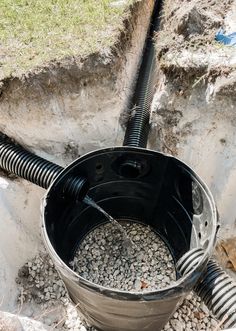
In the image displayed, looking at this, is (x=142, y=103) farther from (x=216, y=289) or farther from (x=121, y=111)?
(x=216, y=289)

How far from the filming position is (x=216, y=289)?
61.4 inches

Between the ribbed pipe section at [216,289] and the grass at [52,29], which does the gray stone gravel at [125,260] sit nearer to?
the ribbed pipe section at [216,289]

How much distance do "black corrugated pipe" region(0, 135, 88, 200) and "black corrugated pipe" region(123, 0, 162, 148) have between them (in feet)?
1.25

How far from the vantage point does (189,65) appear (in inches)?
71.3

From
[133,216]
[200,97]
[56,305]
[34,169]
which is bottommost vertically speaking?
[56,305]

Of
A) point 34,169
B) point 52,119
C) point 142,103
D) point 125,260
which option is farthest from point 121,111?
point 125,260

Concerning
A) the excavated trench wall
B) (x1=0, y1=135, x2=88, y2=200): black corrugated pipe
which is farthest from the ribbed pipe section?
the excavated trench wall

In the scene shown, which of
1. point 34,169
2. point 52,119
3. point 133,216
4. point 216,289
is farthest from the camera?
point 133,216

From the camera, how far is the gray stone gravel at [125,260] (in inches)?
80.1

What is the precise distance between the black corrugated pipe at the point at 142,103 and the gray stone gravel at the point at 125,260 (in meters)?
0.57

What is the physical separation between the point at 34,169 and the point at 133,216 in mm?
716

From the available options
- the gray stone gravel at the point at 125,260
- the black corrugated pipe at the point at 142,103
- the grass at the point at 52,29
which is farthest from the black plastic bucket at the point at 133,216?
the grass at the point at 52,29

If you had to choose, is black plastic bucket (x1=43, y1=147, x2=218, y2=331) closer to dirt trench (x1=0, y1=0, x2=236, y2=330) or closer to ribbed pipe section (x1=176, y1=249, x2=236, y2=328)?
ribbed pipe section (x1=176, y1=249, x2=236, y2=328)

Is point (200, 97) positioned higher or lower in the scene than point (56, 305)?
higher
